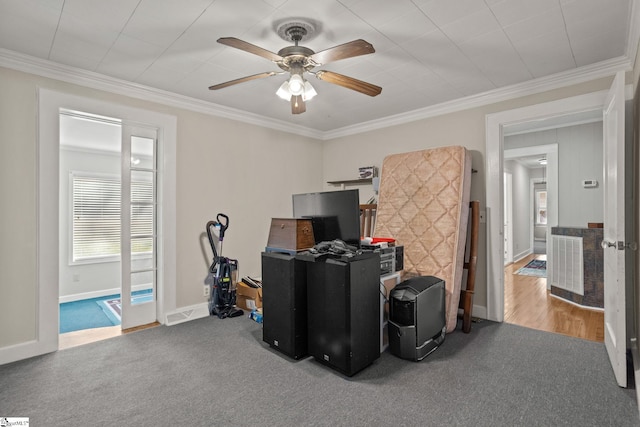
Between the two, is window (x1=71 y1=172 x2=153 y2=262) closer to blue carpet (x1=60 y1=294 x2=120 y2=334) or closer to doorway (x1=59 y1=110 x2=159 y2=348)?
doorway (x1=59 y1=110 x2=159 y2=348)

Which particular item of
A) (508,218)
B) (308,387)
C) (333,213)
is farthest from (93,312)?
(508,218)

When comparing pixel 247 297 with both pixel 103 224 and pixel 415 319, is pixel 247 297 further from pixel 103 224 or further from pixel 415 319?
pixel 103 224

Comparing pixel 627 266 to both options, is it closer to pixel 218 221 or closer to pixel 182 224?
pixel 218 221

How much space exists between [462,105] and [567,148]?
8.13ft

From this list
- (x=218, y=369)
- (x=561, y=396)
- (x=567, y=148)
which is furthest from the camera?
(x=567, y=148)

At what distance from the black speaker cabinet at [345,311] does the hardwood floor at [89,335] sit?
2084mm

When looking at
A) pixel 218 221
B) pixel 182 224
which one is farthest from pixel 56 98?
pixel 218 221

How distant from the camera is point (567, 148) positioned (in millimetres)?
4945

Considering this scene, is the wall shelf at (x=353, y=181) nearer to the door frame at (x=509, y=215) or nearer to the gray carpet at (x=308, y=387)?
the gray carpet at (x=308, y=387)

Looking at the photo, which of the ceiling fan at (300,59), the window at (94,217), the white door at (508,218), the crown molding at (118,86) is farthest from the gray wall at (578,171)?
the window at (94,217)

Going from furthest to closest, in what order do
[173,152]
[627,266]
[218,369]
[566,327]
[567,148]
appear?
[567,148] < [173,152] < [566,327] < [627,266] < [218,369]

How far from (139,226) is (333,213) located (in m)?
2.28

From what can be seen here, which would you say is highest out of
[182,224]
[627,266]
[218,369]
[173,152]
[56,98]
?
[56,98]

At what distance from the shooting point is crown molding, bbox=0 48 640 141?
9.00ft
